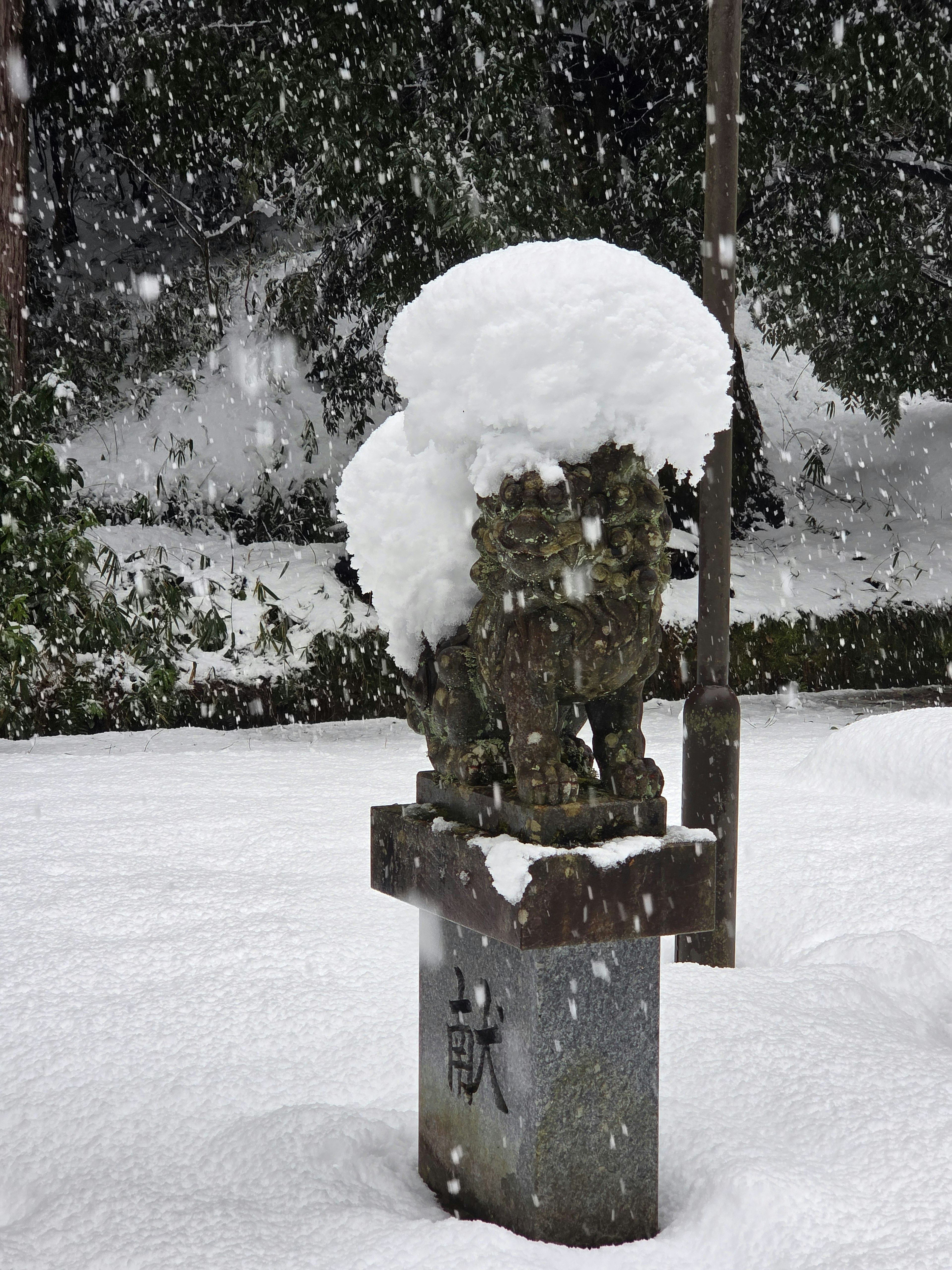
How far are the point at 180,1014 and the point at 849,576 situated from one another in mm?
6980

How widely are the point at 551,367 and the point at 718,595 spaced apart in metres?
1.43

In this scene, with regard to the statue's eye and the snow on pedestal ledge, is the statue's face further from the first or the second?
the snow on pedestal ledge

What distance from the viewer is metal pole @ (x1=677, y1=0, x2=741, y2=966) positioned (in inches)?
117

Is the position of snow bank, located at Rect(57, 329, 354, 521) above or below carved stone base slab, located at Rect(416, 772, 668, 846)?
above

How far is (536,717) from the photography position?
69.6 inches

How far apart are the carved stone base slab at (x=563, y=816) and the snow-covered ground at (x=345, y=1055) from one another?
59 centimetres

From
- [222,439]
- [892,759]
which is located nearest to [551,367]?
[892,759]

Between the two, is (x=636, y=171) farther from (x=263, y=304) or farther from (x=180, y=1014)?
(x=180, y=1014)

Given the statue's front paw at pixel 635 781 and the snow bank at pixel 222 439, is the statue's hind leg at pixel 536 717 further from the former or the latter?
the snow bank at pixel 222 439

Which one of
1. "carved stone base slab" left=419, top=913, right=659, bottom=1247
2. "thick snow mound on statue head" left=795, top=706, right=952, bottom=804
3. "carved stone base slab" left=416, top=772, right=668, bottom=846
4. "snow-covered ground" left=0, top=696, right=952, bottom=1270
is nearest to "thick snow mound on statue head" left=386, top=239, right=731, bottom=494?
"carved stone base slab" left=416, top=772, right=668, bottom=846

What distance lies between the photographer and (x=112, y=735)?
6.57 m

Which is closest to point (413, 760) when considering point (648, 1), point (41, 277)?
point (648, 1)

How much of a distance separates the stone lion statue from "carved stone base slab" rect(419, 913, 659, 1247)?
11.0 inches

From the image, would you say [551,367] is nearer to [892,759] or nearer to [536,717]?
[536,717]
